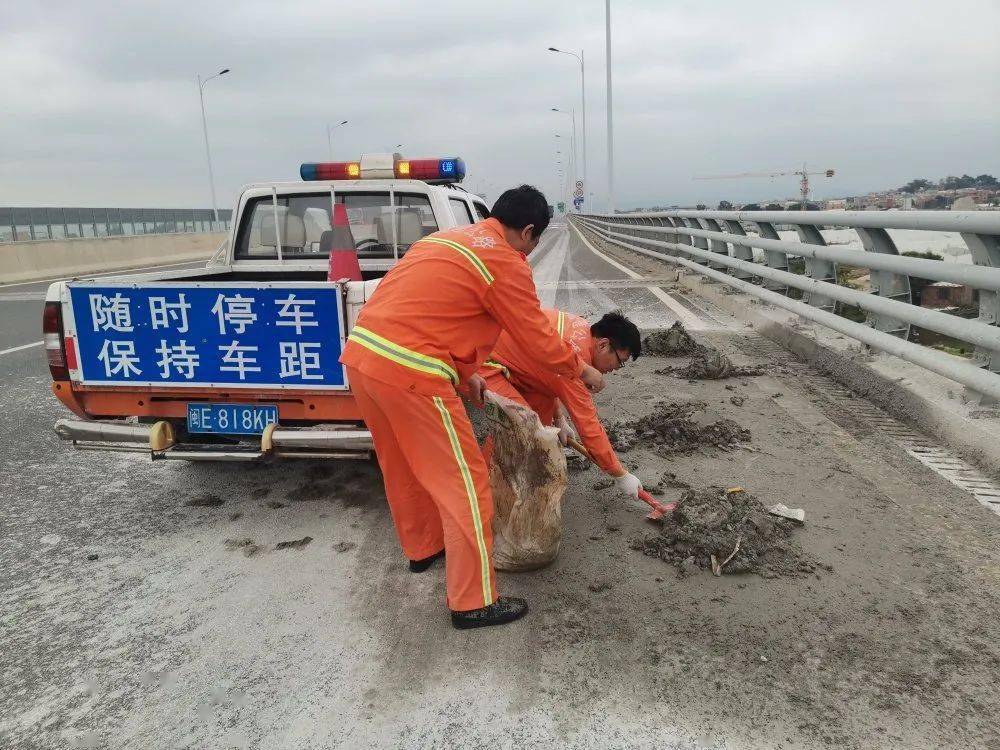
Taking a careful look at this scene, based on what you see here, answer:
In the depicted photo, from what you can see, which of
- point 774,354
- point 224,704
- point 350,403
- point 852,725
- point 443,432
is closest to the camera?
point 852,725

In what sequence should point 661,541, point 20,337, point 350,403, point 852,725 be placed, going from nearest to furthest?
1. point 852,725
2. point 661,541
3. point 350,403
4. point 20,337

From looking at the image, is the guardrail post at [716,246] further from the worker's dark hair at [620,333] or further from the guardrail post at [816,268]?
the worker's dark hair at [620,333]

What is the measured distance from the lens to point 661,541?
3.18 m

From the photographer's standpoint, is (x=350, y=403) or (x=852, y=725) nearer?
(x=852, y=725)

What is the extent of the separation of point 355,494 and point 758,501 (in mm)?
2119

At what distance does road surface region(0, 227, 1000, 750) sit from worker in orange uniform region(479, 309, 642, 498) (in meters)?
0.32

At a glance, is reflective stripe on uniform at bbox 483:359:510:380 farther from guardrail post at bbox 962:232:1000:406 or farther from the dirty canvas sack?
guardrail post at bbox 962:232:1000:406

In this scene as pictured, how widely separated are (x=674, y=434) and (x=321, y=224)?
3.07 metres

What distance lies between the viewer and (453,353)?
9.39ft

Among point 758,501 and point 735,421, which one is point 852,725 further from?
point 735,421

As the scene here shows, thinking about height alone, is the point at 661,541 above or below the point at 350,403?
below

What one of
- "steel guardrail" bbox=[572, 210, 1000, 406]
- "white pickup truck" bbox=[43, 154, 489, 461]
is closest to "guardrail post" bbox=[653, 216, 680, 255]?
"steel guardrail" bbox=[572, 210, 1000, 406]

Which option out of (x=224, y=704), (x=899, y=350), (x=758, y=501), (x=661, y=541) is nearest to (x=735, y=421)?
(x=899, y=350)

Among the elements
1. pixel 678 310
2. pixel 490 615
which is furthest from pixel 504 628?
pixel 678 310
